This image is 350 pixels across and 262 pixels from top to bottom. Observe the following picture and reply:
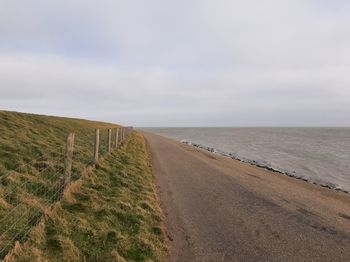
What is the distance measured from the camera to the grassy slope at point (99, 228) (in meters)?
6.34

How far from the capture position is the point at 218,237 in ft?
27.0

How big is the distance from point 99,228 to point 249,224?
4.63 meters

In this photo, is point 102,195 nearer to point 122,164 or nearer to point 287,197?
point 122,164

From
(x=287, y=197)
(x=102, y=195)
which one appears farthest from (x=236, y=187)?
(x=102, y=195)

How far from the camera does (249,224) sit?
9531 millimetres

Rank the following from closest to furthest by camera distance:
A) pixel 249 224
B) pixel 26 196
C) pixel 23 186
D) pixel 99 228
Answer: pixel 99 228 → pixel 26 196 → pixel 23 186 → pixel 249 224

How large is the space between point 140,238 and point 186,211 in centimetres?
332

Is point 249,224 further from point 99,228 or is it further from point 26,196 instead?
point 26,196

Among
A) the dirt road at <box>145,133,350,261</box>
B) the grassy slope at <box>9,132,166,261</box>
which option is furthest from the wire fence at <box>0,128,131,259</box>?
the dirt road at <box>145,133,350,261</box>

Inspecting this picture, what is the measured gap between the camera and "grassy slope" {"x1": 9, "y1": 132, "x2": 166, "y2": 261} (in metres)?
6.34

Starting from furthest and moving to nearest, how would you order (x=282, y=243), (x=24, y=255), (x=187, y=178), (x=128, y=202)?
(x=187, y=178)
(x=128, y=202)
(x=282, y=243)
(x=24, y=255)

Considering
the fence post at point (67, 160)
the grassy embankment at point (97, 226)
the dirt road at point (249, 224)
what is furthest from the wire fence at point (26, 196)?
the dirt road at point (249, 224)

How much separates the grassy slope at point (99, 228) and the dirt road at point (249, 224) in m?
0.64

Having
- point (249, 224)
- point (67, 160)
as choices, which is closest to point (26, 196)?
point (67, 160)
